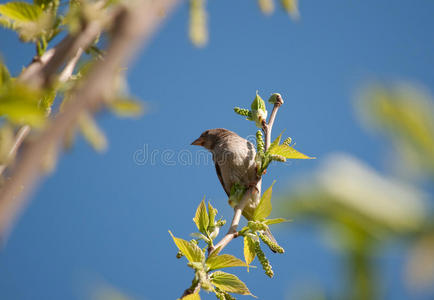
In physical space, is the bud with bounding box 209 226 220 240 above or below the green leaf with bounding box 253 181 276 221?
below

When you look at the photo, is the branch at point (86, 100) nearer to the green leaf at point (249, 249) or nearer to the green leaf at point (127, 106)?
the green leaf at point (127, 106)

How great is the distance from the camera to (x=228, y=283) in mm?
1465

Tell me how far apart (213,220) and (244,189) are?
1.69ft

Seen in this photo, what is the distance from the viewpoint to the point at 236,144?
12.4ft

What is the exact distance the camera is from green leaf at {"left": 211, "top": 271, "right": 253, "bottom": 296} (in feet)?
4.75

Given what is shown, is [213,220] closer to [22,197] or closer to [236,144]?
[22,197]

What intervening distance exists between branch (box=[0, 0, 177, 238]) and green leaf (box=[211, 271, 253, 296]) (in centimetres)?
119

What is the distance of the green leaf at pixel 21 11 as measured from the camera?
1.06m

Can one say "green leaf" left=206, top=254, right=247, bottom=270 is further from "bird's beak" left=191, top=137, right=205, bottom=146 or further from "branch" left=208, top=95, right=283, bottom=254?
"bird's beak" left=191, top=137, right=205, bottom=146

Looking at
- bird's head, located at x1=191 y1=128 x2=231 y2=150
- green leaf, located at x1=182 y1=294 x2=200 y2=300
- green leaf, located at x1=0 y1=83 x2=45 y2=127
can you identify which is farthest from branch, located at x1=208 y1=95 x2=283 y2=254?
bird's head, located at x1=191 y1=128 x2=231 y2=150

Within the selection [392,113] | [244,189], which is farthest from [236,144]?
[392,113]

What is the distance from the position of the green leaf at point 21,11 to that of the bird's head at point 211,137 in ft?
11.2

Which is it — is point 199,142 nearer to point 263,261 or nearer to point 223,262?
point 263,261

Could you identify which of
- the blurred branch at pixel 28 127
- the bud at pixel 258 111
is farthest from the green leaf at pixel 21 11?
the bud at pixel 258 111
